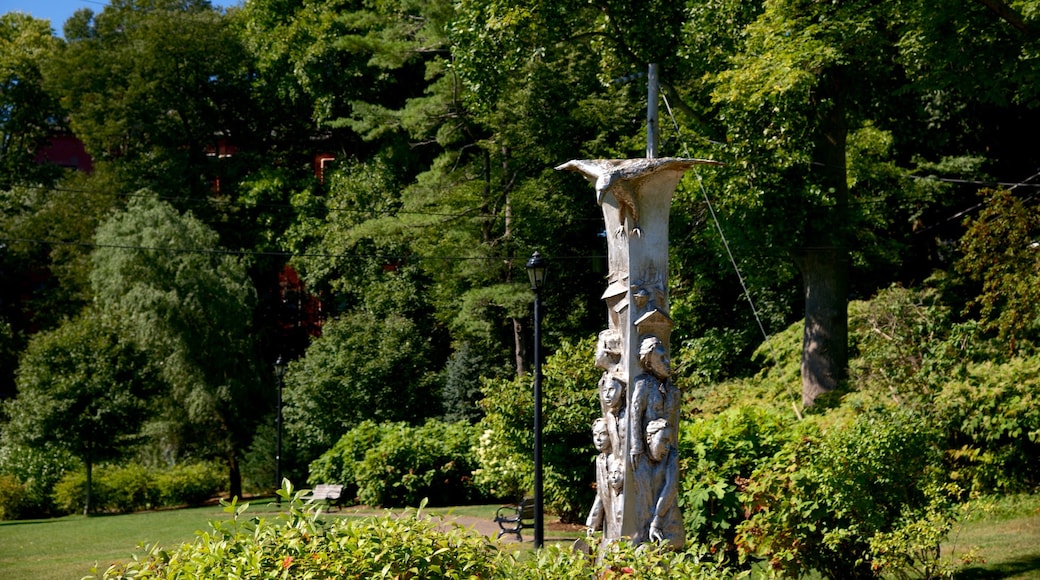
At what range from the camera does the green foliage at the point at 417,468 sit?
933 inches

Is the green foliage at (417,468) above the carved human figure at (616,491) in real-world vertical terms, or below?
below

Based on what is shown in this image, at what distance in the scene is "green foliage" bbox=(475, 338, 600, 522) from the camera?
54.4ft

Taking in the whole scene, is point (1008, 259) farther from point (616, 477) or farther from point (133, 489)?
point (133, 489)

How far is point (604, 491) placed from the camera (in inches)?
363

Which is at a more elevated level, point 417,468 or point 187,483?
point 417,468

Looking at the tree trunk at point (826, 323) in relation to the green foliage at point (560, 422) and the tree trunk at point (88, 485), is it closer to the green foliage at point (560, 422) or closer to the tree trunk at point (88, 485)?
the green foliage at point (560, 422)

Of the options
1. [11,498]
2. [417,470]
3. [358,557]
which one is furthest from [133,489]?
[358,557]

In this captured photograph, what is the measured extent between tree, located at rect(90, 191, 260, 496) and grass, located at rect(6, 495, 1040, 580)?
14.9 feet

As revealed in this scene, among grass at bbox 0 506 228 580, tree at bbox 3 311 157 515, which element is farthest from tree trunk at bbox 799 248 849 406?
tree at bbox 3 311 157 515

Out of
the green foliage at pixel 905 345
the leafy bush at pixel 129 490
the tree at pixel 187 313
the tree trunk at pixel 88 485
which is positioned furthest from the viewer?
the tree at pixel 187 313

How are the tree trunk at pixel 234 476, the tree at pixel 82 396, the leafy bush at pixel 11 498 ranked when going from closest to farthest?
the tree at pixel 82 396, the leafy bush at pixel 11 498, the tree trunk at pixel 234 476

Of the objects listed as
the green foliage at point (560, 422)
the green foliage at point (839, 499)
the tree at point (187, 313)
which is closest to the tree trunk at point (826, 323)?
the green foliage at point (560, 422)

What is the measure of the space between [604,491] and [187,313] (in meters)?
25.3

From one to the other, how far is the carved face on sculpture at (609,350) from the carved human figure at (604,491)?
1.71ft
